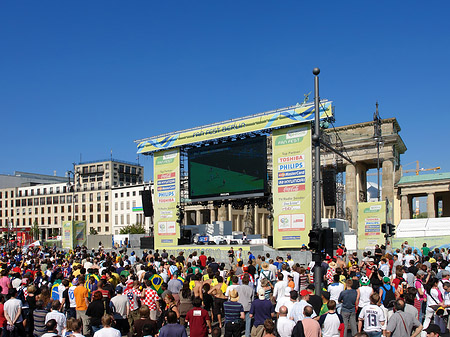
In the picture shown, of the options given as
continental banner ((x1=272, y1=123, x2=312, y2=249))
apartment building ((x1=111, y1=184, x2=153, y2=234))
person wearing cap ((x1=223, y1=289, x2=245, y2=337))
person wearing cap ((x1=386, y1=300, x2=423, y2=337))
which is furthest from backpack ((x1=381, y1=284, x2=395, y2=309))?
apartment building ((x1=111, y1=184, x2=153, y2=234))

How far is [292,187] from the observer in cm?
3219

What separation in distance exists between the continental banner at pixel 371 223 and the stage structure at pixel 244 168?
13.3ft

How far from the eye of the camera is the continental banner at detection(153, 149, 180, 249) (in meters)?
41.3

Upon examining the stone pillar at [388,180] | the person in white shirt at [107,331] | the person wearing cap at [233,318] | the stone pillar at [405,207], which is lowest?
the person wearing cap at [233,318]

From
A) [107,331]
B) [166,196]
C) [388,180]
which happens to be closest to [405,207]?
[388,180]

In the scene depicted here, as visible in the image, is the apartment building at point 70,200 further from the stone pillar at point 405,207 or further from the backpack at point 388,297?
the backpack at point 388,297

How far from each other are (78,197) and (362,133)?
6513 centimetres

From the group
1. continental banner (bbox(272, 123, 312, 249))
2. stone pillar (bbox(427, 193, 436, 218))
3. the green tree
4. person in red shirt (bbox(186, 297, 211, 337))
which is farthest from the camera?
the green tree

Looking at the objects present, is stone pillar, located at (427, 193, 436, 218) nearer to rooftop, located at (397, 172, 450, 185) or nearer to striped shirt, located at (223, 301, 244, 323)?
rooftop, located at (397, 172, 450, 185)

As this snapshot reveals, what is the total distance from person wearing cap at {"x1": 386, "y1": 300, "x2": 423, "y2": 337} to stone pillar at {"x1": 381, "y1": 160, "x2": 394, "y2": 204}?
4946 centimetres

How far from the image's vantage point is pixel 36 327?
9.52 meters

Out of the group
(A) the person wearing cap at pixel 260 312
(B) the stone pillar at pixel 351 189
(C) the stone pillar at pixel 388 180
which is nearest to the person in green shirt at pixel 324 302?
(A) the person wearing cap at pixel 260 312

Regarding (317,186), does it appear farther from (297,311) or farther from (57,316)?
(57,316)

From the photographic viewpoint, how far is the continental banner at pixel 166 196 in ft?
135
